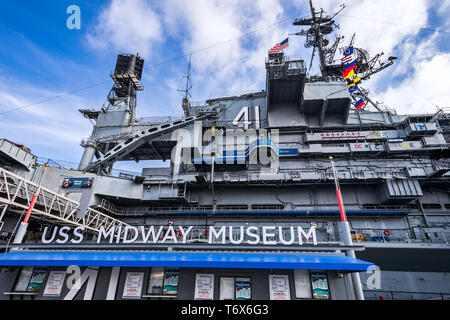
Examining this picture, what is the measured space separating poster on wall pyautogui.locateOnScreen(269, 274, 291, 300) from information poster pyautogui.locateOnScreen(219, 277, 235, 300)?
1.55 metres

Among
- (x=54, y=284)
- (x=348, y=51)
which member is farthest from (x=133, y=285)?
(x=348, y=51)

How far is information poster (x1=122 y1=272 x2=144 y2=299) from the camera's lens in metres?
8.69

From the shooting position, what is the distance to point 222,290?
8.55 meters

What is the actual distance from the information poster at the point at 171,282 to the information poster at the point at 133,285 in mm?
1022

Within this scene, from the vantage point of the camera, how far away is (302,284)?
27.6ft

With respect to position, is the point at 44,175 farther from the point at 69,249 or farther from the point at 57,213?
the point at 69,249

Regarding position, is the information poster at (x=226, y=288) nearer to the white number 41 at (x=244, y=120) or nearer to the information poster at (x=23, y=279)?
the information poster at (x=23, y=279)

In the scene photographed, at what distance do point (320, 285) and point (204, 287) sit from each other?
4.58 metres

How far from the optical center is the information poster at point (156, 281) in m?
8.78

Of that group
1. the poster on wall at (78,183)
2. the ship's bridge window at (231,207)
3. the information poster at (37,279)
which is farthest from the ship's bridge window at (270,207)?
the information poster at (37,279)

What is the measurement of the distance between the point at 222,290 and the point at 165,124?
25.1 m

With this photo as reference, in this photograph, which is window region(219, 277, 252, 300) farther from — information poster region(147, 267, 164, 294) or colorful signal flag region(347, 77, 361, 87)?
colorful signal flag region(347, 77, 361, 87)

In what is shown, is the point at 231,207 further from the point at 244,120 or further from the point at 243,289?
the point at 243,289
